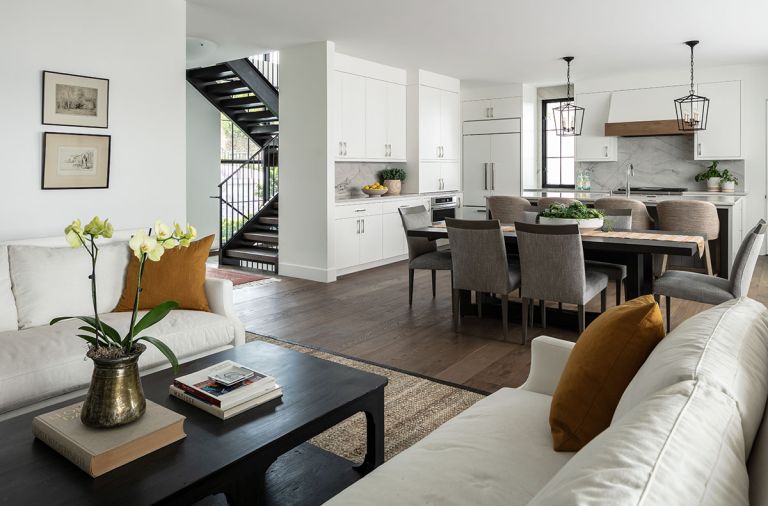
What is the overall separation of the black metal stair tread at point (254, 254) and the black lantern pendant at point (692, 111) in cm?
502

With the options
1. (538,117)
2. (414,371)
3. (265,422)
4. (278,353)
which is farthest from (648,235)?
(538,117)

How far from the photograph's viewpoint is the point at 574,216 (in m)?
4.49

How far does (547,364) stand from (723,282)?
8.04ft

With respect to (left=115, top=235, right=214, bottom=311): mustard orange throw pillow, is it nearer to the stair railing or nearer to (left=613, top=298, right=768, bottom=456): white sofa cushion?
(left=613, top=298, right=768, bottom=456): white sofa cushion

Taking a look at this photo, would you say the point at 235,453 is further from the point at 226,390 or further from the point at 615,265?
the point at 615,265

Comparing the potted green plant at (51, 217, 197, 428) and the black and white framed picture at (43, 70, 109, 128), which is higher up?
the black and white framed picture at (43, 70, 109, 128)

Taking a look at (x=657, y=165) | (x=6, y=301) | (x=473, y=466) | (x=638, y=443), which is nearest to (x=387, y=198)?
(x=657, y=165)

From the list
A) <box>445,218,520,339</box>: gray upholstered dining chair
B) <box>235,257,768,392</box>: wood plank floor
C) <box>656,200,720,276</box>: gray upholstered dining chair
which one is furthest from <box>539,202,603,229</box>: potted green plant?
<box>656,200,720,276</box>: gray upholstered dining chair

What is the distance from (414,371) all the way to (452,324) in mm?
1171

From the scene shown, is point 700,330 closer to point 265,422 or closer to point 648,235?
point 265,422

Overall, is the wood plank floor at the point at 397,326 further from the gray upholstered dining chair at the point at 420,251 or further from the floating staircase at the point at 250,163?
the floating staircase at the point at 250,163

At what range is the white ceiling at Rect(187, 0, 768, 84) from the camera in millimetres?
5032

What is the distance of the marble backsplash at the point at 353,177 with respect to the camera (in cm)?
749

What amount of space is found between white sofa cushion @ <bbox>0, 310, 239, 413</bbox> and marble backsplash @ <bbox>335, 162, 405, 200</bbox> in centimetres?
444
